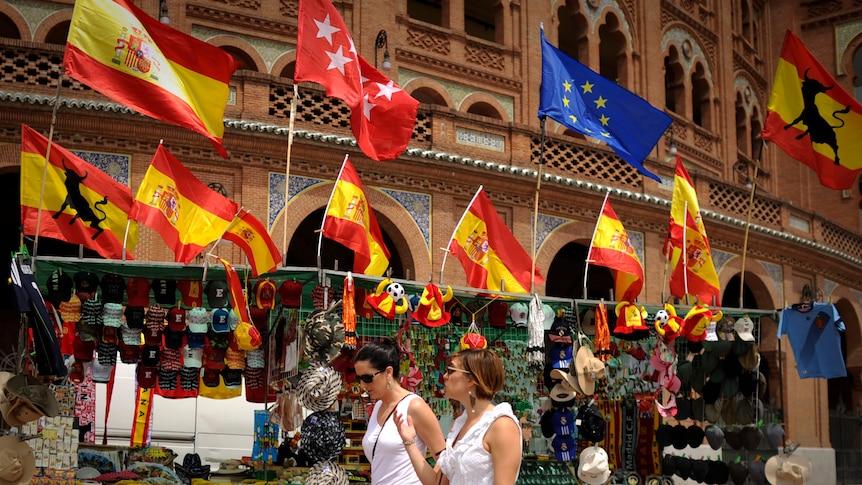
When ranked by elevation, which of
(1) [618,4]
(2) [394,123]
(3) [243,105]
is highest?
(1) [618,4]

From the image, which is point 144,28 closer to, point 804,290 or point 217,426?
point 217,426

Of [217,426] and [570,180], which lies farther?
[570,180]

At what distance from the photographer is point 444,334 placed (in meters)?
11.5

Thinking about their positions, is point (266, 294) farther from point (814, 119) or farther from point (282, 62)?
point (282, 62)

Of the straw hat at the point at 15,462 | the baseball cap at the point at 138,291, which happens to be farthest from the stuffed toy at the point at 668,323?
the straw hat at the point at 15,462

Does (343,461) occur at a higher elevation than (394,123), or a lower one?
lower

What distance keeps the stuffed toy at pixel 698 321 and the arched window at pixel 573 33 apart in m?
11.5

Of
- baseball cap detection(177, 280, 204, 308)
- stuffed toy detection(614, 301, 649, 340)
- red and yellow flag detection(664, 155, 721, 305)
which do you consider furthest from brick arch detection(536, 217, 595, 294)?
baseball cap detection(177, 280, 204, 308)

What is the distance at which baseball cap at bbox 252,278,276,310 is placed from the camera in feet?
33.5

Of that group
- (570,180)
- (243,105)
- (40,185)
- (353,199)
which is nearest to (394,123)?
(353,199)

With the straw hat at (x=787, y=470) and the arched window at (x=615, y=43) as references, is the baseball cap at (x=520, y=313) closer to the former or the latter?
the straw hat at (x=787, y=470)

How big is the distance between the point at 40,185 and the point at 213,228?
71.5 inches

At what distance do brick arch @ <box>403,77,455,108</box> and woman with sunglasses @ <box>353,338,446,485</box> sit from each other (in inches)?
583

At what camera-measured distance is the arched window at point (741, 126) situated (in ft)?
92.2
